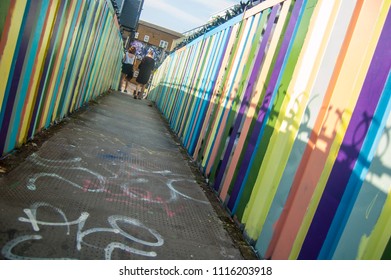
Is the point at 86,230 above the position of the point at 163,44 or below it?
Result: below

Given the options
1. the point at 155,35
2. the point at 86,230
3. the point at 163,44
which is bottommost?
the point at 86,230

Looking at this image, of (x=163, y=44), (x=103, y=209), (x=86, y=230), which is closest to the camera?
(x=86, y=230)

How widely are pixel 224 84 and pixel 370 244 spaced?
3473 mm

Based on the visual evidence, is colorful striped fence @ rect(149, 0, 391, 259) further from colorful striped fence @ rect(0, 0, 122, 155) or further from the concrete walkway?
colorful striped fence @ rect(0, 0, 122, 155)

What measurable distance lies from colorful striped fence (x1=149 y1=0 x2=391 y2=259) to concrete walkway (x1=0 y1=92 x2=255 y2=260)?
458mm

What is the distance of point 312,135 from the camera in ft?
8.07

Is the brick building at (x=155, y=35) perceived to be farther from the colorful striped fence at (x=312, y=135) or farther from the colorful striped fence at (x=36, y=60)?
the colorful striped fence at (x=312, y=135)

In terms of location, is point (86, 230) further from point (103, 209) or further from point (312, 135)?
point (312, 135)

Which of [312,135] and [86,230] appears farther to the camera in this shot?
[312,135]

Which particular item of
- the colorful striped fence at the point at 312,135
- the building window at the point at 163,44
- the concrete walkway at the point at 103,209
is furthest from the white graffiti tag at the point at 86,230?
the building window at the point at 163,44

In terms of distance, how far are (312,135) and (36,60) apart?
2.74 meters

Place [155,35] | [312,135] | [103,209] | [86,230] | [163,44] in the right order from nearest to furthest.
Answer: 1. [86,230]
2. [312,135]
3. [103,209]
4. [163,44]
5. [155,35]

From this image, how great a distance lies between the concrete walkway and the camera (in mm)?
2088

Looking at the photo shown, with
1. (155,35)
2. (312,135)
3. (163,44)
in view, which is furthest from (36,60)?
(155,35)
